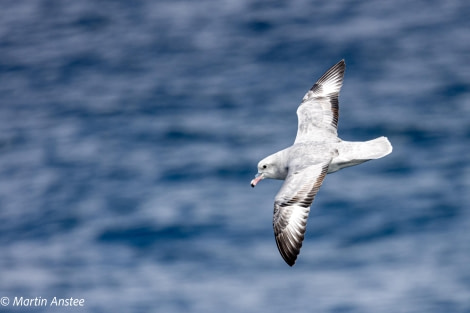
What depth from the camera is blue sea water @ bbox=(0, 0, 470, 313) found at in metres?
15.6

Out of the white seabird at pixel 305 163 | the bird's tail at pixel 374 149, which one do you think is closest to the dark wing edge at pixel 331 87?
the white seabird at pixel 305 163

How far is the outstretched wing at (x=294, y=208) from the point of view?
9.78 meters

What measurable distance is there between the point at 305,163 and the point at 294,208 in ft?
2.25

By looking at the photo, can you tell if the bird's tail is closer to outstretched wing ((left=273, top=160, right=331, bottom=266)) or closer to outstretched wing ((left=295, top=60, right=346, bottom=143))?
outstretched wing ((left=273, top=160, right=331, bottom=266))

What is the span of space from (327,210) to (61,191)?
5.84m

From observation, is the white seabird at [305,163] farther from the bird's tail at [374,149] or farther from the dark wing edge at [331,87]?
the dark wing edge at [331,87]

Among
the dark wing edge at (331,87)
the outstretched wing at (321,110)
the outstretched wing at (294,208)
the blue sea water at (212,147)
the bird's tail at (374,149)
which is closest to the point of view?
the outstretched wing at (294,208)

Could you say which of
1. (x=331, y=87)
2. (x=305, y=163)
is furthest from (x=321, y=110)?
(x=305, y=163)

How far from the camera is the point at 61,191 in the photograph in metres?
18.2

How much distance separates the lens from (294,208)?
9945mm

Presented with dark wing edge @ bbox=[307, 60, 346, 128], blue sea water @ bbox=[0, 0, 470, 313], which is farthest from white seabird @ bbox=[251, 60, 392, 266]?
blue sea water @ bbox=[0, 0, 470, 313]

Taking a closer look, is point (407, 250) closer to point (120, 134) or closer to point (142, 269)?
point (142, 269)

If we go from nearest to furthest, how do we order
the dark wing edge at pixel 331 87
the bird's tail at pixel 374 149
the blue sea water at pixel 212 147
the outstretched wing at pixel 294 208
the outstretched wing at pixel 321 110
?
the outstretched wing at pixel 294 208 → the bird's tail at pixel 374 149 → the outstretched wing at pixel 321 110 → the dark wing edge at pixel 331 87 → the blue sea water at pixel 212 147

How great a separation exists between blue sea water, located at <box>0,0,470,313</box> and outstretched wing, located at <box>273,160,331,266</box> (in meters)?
4.99
